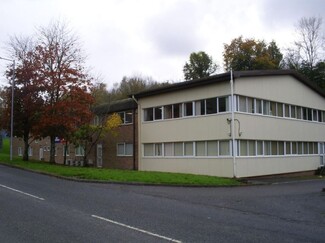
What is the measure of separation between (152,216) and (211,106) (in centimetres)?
1621

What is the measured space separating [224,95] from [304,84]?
34.1 feet

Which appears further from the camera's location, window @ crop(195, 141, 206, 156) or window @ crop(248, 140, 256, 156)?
window @ crop(195, 141, 206, 156)

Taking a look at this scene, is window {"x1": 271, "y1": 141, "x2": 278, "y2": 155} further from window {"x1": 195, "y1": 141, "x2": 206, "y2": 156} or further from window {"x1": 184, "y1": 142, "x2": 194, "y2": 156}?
window {"x1": 184, "y1": 142, "x2": 194, "y2": 156}

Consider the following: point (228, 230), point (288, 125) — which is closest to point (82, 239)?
point (228, 230)

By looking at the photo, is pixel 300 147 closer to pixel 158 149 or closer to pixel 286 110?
pixel 286 110

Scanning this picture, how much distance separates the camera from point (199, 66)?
6581cm

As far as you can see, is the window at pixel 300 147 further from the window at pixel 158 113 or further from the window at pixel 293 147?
the window at pixel 158 113

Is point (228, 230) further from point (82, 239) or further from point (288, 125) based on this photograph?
point (288, 125)

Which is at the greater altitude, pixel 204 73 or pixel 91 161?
pixel 204 73

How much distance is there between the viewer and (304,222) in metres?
10.6

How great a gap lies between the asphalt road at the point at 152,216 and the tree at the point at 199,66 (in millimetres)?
49364

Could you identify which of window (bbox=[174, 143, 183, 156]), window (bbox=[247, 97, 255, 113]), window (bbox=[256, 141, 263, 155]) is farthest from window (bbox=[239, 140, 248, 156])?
window (bbox=[174, 143, 183, 156])

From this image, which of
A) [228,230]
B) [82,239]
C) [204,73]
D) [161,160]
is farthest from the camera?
[204,73]

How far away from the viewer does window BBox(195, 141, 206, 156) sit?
86.3ft
